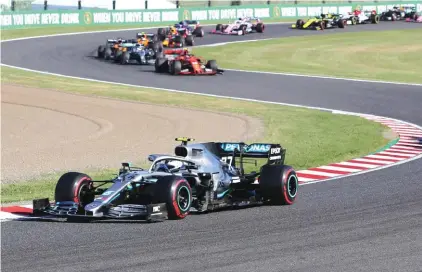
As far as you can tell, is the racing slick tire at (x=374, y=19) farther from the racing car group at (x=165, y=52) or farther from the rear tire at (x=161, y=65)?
the rear tire at (x=161, y=65)

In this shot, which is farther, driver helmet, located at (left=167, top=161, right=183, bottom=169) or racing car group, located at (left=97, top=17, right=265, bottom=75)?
racing car group, located at (left=97, top=17, right=265, bottom=75)

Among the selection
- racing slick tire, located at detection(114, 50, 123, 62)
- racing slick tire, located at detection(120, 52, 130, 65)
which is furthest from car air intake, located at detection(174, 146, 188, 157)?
racing slick tire, located at detection(114, 50, 123, 62)

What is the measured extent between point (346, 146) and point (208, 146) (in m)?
8.86

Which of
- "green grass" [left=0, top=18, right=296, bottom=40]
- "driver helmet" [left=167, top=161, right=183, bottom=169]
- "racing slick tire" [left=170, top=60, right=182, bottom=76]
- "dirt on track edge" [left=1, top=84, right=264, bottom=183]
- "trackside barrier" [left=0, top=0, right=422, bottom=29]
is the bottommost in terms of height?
"dirt on track edge" [left=1, top=84, right=264, bottom=183]

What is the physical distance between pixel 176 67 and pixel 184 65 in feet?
2.18

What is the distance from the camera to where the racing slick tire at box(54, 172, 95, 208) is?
14988 millimetres

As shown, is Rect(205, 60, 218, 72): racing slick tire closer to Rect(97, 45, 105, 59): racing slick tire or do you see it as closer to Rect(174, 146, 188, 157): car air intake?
Rect(97, 45, 105, 59): racing slick tire

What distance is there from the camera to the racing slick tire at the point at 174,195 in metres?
14.3

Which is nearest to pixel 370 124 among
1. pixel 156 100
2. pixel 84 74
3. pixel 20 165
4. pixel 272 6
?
pixel 156 100

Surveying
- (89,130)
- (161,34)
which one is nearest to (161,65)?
Result: (161,34)

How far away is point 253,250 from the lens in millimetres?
12352

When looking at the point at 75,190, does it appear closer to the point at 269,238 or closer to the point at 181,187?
the point at 181,187

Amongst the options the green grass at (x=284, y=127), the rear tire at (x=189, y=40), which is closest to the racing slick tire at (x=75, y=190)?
the green grass at (x=284, y=127)

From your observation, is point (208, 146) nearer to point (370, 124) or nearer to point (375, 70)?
point (370, 124)
